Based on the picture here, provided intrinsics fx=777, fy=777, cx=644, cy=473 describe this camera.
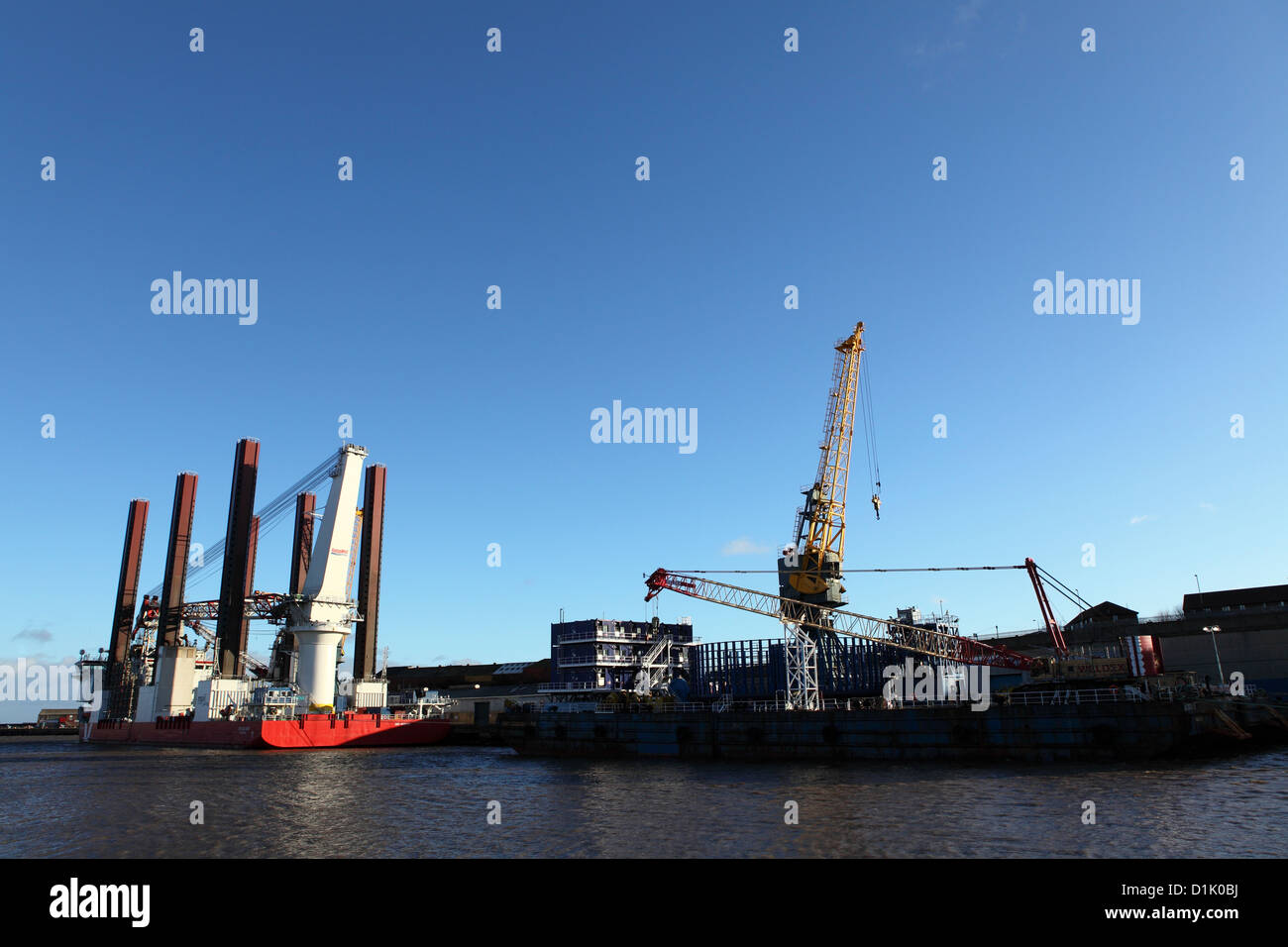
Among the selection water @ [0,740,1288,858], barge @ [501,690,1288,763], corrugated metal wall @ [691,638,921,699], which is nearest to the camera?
water @ [0,740,1288,858]

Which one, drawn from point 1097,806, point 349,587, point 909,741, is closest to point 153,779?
point 349,587

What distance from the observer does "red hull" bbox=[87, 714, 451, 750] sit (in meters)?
77.9

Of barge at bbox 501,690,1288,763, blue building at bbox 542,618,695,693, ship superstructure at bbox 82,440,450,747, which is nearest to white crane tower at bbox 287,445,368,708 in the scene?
ship superstructure at bbox 82,440,450,747

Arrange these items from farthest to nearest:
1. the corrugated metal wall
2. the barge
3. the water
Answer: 1. the corrugated metal wall
2. the barge
3. the water

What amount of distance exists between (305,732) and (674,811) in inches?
2370

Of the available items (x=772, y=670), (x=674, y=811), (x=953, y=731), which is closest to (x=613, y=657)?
(x=772, y=670)

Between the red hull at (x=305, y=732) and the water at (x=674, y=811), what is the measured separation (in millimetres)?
26289

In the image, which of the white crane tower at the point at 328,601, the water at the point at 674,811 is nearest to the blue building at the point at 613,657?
the white crane tower at the point at 328,601

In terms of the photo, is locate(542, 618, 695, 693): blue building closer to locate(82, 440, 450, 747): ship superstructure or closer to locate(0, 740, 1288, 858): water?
locate(82, 440, 450, 747): ship superstructure

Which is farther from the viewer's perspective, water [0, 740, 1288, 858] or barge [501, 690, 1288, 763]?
barge [501, 690, 1288, 763]

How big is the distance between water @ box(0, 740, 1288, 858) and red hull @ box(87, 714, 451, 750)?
1035 inches

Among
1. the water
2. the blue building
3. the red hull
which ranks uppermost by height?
the blue building
